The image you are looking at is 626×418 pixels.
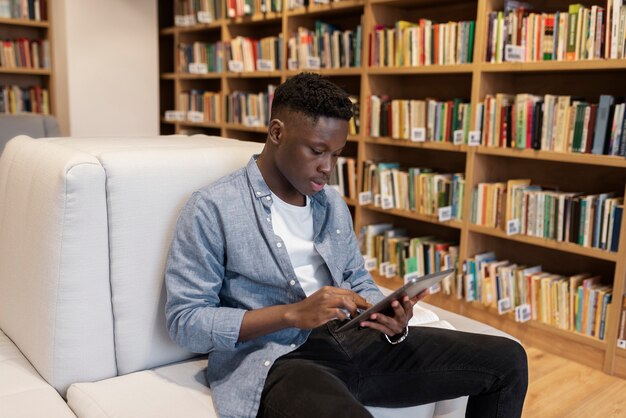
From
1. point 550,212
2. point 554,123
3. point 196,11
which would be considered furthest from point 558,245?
point 196,11

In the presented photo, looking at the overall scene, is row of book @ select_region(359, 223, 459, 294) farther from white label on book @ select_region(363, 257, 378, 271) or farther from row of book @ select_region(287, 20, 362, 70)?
row of book @ select_region(287, 20, 362, 70)

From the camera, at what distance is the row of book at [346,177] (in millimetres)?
3477

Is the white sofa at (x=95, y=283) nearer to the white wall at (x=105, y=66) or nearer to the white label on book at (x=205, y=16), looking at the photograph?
the white wall at (x=105, y=66)

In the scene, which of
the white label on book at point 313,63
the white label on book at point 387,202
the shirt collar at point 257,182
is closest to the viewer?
the shirt collar at point 257,182

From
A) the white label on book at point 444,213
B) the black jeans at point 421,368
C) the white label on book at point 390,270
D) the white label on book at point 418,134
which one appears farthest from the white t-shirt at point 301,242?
the white label on book at point 390,270

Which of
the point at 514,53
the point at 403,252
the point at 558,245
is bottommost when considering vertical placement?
the point at 403,252

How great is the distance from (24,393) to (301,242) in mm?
693

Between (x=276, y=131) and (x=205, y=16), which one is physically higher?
(x=205, y=16)

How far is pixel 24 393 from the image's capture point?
1208 millimetres

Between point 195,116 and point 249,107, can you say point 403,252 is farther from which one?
point 195,116

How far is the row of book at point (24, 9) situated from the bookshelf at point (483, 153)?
6.54 feet

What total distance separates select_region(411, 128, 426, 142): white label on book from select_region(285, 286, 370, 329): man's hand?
6.70 feet

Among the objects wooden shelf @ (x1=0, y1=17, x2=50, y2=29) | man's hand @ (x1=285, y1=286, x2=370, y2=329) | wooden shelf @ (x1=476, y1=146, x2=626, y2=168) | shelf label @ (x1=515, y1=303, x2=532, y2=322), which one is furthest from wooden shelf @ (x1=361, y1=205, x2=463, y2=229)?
wooden shelf @ (x1=0, y1=17, x2=50, y2=29)

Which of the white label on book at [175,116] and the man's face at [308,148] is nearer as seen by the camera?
the man's face at [308,148]
